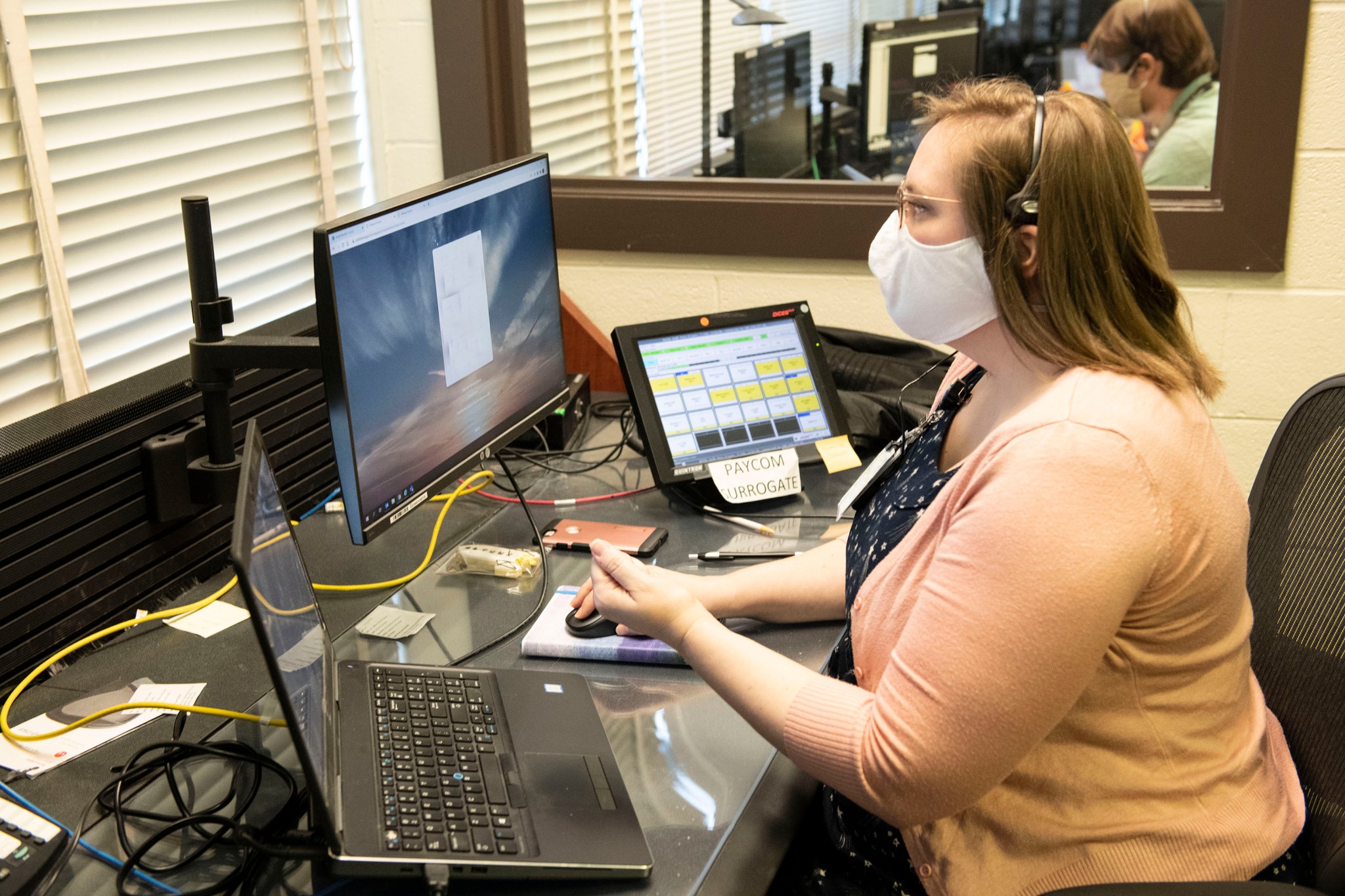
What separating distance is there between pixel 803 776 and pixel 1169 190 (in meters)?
1.36

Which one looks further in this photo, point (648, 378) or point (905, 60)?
point (905, 60)

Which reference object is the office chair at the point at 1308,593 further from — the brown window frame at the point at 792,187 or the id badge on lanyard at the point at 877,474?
the brown window frame at the point at 792,187

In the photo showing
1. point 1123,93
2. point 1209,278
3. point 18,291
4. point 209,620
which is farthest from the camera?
point 1123,93

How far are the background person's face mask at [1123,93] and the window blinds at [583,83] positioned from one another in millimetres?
1200

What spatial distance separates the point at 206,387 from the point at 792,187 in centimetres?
119

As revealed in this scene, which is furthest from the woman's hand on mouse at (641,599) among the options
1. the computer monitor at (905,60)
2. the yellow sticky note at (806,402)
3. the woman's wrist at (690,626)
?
the computer monitor at (905,60)

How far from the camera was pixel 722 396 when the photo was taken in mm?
1693

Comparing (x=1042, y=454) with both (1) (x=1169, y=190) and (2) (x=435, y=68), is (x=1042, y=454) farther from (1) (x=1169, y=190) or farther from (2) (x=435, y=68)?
(2) (x=435, y=68)

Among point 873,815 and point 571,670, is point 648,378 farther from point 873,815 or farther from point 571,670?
point 873,815

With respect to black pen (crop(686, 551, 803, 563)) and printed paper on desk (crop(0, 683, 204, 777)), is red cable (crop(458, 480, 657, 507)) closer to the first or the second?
black pen (crop(686, 551, 803, 563))

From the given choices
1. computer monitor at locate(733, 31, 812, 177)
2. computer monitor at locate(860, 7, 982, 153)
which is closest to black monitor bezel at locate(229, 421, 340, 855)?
computer monitor at locate(733, 31, 812, 177)

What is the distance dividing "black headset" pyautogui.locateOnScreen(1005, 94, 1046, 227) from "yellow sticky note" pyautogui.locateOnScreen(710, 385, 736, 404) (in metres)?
0.72

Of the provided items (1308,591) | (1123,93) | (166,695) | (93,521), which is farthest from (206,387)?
(1123,93)

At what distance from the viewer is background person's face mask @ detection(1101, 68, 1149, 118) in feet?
9.48
